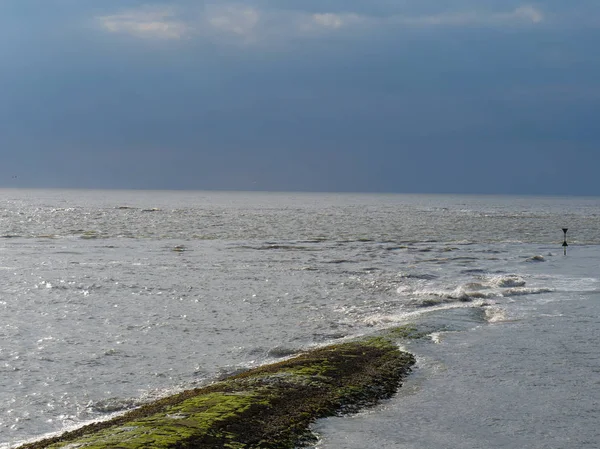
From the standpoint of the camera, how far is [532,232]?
62.6m

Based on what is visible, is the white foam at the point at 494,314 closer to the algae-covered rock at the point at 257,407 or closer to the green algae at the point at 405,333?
the green algae at the point at 405,333

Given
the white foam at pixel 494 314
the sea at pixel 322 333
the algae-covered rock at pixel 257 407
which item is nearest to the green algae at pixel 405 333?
the sea at pixel 322 333

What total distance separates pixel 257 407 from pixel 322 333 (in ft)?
23.9

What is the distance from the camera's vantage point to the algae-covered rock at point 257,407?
774cm

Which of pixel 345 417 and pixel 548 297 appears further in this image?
pixel 548 297

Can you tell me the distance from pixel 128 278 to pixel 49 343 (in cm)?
1245

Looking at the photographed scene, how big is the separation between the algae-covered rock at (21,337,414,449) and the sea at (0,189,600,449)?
17.3 inches

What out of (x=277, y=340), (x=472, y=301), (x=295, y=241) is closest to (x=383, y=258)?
(x=295, y=241)

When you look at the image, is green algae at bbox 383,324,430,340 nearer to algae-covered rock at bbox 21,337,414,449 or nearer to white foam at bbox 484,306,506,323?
algae-covered rock at bbox 21,337,414,449

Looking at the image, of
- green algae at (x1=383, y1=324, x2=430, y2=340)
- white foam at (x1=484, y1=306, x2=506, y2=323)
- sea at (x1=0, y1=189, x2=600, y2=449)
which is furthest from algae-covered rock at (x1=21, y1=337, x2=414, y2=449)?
white foam at (x1=484, y1=306, x2=506, y2=323)

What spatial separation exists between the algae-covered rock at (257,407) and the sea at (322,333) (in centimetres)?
44

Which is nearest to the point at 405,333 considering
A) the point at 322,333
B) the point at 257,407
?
the point at 322,333

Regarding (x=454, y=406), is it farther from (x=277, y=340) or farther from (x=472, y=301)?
(x=472, y=301)

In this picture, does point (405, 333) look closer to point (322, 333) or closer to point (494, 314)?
point (322, 333)
